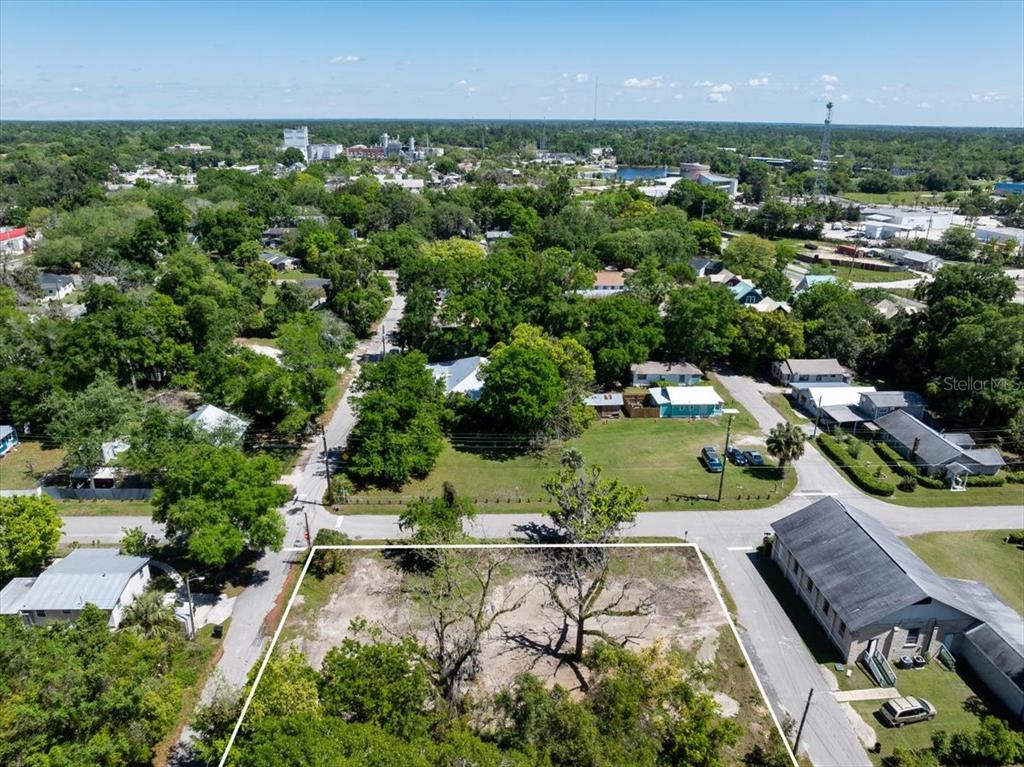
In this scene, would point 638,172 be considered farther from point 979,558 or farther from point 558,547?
point 558,547

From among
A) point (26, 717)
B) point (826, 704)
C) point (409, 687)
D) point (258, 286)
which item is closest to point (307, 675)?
point (409, 687)

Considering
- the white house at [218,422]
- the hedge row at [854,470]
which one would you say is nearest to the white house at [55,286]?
the white house at [218,422]

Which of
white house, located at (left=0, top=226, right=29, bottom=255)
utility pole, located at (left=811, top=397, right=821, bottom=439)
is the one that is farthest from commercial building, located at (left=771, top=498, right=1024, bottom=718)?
white house, located at (left=0, top=226, right=29, bottom=255)

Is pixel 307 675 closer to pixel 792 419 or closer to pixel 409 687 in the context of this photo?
pixel 409 687

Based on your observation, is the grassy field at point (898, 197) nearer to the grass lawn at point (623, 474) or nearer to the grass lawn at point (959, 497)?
the grass lawn at point (959, 497)

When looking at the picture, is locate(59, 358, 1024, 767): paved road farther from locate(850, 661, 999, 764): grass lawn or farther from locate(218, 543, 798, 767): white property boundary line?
locate(850, 661, 999, 764): grass lawn

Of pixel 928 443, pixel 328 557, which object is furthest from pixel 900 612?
pixel 328 557

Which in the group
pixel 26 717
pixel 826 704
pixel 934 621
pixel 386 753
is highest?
pixel 386 753
